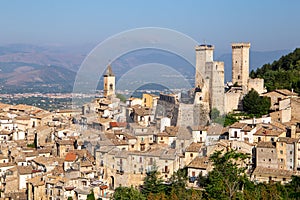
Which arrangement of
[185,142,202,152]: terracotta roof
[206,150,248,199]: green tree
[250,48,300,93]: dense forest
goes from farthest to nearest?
[250,48,300,93]: dense forest
[185,142,202,152]: terracotta roof
[206,150,248,199]: green tree

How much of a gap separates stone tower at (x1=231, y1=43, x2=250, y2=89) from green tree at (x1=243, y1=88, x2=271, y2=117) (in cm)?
343

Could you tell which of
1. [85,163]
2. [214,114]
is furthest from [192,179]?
[85,163]

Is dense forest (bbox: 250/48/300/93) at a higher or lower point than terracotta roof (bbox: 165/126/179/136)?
higher

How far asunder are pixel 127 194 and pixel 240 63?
502 inches

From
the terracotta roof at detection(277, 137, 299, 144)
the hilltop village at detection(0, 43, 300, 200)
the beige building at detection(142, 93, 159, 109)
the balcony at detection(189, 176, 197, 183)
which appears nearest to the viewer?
the terracotta roof at detection(277, 137, 299, 144)

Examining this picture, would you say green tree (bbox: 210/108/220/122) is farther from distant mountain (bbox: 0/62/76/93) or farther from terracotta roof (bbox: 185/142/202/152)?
distant mountain (bbox: 0/62/76/93)

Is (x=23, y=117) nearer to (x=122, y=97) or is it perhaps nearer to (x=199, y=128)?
(x=122, y=97)

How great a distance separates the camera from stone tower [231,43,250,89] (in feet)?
85.9

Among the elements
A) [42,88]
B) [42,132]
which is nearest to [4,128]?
[42,132]

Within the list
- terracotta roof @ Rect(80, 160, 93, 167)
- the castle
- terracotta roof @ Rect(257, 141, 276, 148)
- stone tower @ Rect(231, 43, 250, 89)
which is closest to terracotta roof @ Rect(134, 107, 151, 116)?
the castle

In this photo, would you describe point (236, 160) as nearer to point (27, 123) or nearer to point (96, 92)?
point (96, 92)

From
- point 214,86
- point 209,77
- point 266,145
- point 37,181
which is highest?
point 209,77

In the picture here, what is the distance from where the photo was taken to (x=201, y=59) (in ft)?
67.1

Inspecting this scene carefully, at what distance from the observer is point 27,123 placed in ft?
89.7
